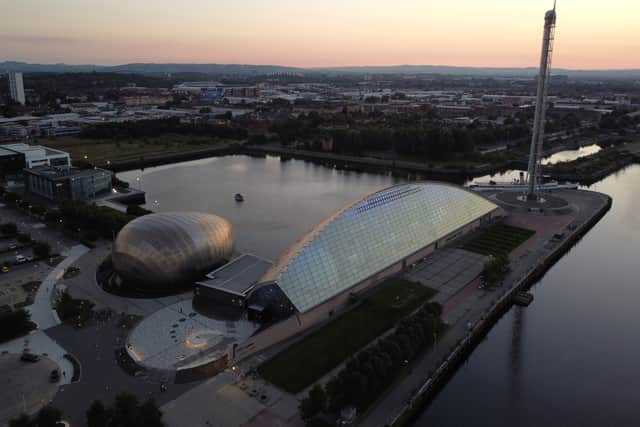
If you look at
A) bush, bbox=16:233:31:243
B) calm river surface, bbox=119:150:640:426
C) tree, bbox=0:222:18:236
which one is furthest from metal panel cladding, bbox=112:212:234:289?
tree, bbox=0:222:18:236

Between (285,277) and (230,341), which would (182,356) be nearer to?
Result: (230,341)

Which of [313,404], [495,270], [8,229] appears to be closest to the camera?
[313,404]

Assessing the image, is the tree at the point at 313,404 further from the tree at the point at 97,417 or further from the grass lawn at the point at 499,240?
the grass lawn at the point at 499,240

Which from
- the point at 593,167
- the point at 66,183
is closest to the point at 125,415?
the point at 66,183

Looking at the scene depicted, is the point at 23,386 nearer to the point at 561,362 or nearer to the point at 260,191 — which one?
the point at 561,362

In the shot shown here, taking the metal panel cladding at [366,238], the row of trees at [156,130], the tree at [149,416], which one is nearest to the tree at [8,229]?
the metal panel cladding at [366,238]

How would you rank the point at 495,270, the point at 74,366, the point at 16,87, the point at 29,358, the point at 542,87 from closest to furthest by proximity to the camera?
the point at 74,366
the point at 29,358
the point at 495,270
the point at 542,87
the point at 16,87

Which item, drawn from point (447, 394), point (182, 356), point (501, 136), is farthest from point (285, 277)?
point (501, 136)
